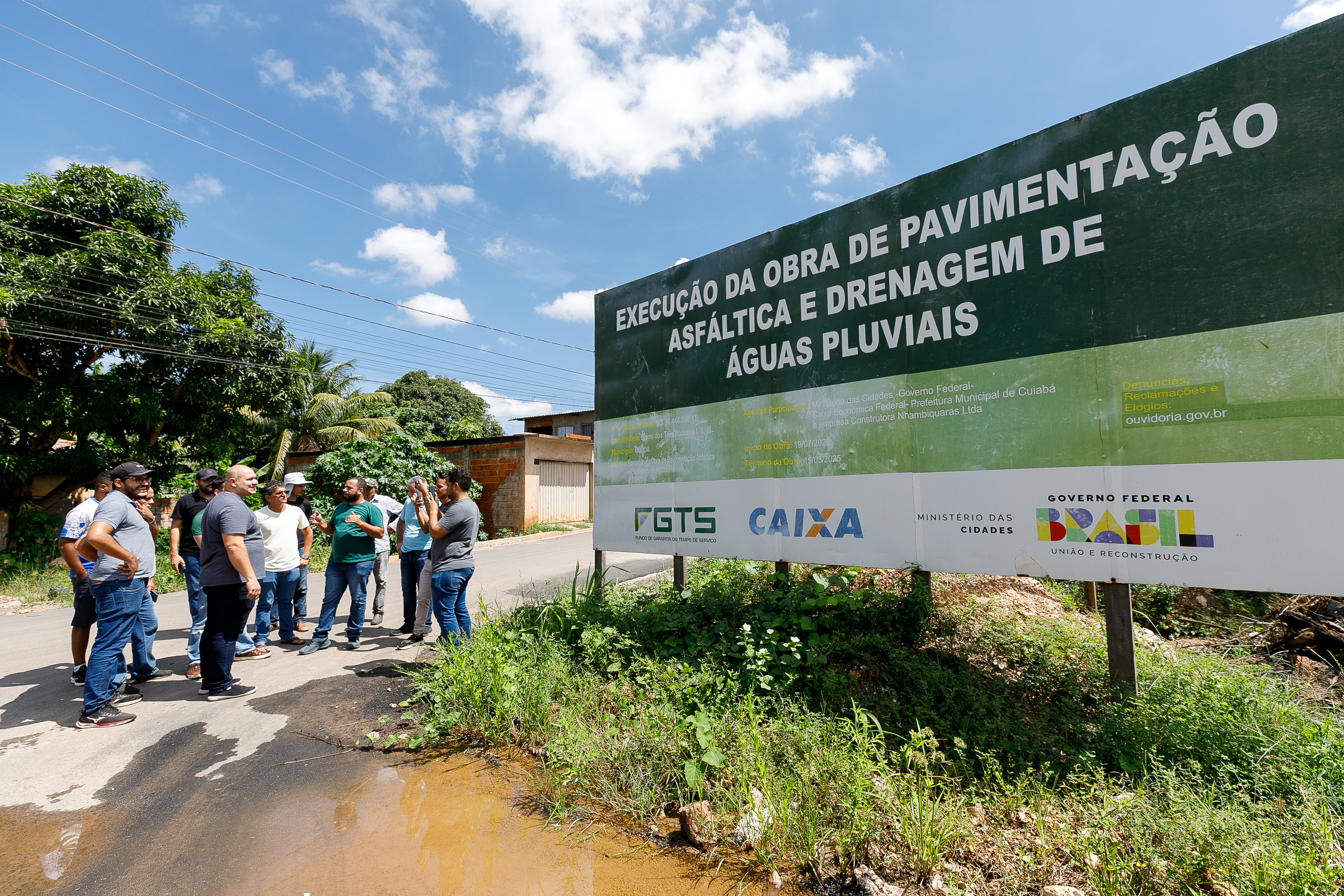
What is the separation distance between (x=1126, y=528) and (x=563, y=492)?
17843mm

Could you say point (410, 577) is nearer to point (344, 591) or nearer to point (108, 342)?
point (344, 591)

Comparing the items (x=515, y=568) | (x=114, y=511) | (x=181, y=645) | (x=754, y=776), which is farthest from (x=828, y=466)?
(x=515, y=568)

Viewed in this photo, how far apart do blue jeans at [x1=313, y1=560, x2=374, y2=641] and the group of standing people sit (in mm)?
13

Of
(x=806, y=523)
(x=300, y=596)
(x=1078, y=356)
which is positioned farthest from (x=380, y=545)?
(x=1078, y=356)

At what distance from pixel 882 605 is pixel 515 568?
804cm

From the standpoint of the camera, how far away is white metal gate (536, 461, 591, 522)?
63.2 ft

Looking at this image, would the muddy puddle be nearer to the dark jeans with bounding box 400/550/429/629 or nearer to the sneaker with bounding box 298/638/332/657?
the sneaker with bounding box 298/638/332/657

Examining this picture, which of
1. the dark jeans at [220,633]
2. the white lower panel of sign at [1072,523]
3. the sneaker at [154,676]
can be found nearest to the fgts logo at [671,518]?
the white lower panel of sign at [1072,523]

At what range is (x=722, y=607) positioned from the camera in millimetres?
5449

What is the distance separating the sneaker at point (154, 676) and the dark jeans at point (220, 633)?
2.68 feet

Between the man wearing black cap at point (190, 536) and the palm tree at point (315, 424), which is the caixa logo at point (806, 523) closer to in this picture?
the man wearing black cap at point (190, 536)

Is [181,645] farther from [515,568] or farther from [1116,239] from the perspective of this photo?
[1116,239]

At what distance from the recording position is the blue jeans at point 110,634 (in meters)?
4.35

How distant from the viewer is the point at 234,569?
4.77 metres
